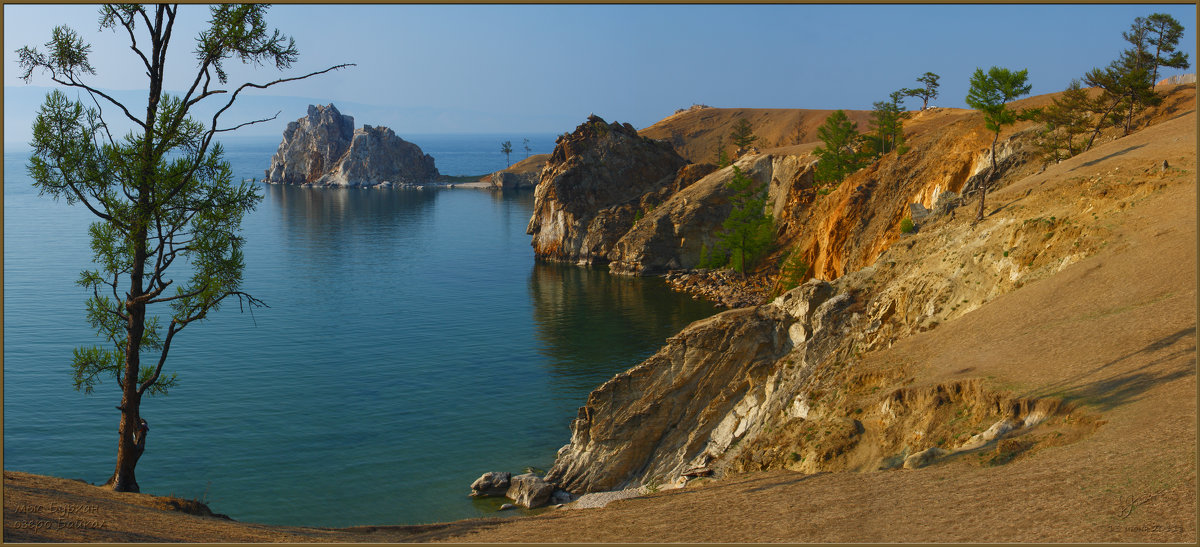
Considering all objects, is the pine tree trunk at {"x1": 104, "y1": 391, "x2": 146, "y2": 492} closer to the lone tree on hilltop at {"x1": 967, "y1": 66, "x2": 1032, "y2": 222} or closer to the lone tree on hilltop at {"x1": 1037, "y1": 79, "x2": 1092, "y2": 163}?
the lone tree on hilltop at {"x1": 967, "y1": 66, "x2": 1032, "y2": 222}

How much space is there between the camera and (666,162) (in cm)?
11406

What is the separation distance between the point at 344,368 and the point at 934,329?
38.1 meters

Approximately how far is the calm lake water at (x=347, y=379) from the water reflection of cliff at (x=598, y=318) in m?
0.28

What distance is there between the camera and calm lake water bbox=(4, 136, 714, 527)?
35062 mm

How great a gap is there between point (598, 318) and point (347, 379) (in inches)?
1046

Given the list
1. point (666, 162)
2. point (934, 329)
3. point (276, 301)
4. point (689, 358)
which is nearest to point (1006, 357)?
point (934, 329)

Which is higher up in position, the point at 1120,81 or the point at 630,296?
the point at 1120,81

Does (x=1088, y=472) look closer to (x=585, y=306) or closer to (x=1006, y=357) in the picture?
(x=1006, y=357)

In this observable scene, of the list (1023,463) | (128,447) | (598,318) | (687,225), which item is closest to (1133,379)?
(1023,463)

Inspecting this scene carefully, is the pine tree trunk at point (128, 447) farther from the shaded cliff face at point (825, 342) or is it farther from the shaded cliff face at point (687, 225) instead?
the shaded cliff face at point (687, 225)

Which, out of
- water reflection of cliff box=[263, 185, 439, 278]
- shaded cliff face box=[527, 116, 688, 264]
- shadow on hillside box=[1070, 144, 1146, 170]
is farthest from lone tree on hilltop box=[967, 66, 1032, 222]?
water reflection of cliff box=[263, 185, 439, 278]

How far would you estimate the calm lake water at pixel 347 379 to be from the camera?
115 ft

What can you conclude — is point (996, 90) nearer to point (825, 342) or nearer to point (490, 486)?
point (825, 342)

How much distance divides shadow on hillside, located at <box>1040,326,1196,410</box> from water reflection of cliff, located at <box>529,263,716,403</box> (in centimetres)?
3207
